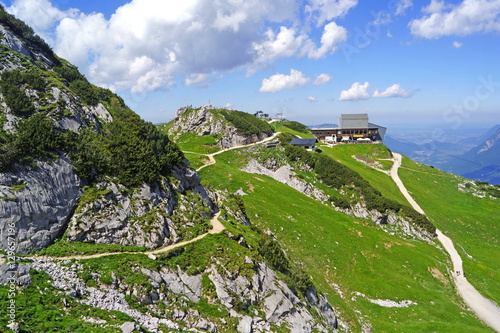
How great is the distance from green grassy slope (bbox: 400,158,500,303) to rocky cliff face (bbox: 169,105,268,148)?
81587 millimetres

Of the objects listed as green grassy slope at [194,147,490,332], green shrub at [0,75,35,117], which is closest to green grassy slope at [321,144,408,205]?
green grassy slope at [194,147,490,332]

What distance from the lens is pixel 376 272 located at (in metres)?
61.3

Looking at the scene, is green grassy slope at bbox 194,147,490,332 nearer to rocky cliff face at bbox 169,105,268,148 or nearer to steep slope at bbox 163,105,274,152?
steep slope at bbox 163,105,274,152

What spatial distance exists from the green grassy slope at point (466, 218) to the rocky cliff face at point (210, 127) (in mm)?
81587

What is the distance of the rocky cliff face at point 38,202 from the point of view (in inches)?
1111

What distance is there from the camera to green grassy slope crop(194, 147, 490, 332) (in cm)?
5069

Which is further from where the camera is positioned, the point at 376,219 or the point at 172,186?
the point at 376,219

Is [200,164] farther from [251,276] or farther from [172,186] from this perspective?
[251,276]

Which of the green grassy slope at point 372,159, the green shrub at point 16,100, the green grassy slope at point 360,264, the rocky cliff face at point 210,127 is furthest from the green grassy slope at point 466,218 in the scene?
the green shrub at point 16,100

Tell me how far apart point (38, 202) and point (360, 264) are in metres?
61.9

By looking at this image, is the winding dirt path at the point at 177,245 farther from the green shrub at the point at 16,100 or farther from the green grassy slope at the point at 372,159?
the green grassy slope at the point at 372,159

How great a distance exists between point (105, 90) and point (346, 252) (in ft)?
283

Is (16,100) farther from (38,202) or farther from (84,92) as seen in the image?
(84,92)

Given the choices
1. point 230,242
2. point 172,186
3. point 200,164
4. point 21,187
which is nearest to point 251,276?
point 230,242
